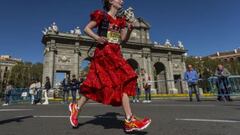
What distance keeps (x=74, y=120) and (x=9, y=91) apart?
15739mm

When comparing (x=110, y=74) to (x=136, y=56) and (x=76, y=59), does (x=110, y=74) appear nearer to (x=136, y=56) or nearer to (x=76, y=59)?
(x=76, y=59)

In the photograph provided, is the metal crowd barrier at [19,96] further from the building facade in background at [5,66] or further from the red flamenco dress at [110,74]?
the building facade in background at [5,66]

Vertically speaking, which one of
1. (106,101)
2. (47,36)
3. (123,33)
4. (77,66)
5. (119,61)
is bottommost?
(106,101)

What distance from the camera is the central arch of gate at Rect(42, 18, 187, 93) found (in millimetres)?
30641

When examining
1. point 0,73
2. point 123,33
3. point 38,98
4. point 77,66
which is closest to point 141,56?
point 77,66

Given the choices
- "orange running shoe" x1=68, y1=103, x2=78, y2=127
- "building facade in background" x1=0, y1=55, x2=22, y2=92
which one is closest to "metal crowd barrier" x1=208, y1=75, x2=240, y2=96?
"orange running shoe" x1=68, y1=103, x2=78, y2=127

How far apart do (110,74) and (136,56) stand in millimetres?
34420

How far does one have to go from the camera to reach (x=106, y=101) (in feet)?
10.6

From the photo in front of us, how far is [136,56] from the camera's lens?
123 feet

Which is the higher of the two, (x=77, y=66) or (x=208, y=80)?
(x=77, y=66)

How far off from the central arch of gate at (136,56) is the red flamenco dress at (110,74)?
23.1 metres

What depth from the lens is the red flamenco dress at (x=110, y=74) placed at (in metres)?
3.25

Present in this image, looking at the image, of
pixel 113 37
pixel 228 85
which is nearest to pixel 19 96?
pixel 228 85

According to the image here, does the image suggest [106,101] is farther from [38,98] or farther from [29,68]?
[29,68]
